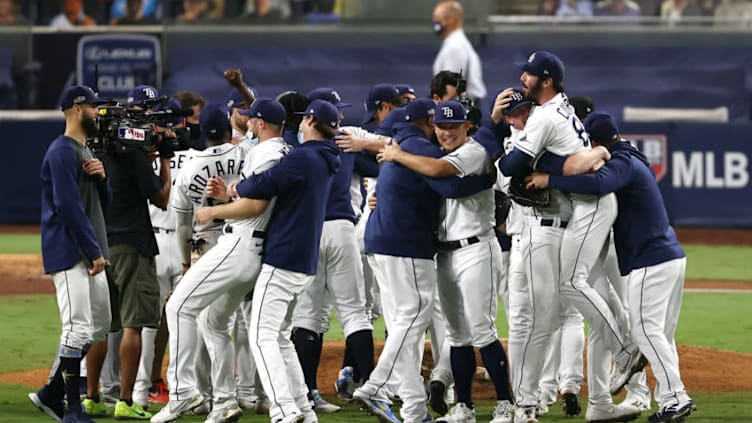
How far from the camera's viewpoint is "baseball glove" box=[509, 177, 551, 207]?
7.90 meters

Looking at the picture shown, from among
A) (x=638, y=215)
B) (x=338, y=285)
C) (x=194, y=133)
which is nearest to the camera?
(x=638, y=215)

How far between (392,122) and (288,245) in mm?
1575

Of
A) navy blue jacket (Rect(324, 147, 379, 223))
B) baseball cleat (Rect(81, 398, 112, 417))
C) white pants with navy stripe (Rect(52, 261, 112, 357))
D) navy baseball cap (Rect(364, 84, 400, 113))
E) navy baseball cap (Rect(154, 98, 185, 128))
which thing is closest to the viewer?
white pants with navy stripe (Rect(52, 261, 112, 357))

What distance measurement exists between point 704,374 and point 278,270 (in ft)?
12.4

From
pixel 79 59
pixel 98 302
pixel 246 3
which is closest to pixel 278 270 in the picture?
pixel 98 302

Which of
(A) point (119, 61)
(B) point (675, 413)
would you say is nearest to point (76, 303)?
(B) point (675, 413)

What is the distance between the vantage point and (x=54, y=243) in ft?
25.1

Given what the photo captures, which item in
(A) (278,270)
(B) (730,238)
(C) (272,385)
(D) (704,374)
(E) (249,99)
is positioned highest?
(E) (249,99)

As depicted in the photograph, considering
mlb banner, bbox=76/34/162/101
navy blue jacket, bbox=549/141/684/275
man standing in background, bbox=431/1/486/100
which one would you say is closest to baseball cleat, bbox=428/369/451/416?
navy blue jacket, bbox=549/141/684/275

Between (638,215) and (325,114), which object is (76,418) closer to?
(325,114)

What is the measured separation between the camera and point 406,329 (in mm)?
7910

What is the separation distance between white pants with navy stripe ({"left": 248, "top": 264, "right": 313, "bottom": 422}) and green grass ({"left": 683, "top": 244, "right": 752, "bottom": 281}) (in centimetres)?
876

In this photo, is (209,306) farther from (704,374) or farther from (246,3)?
(246,3)

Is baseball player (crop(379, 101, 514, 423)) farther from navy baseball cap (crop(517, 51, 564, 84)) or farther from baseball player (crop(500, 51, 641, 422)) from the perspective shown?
navy baseball cap (crop(517, 51, 564, 84))
